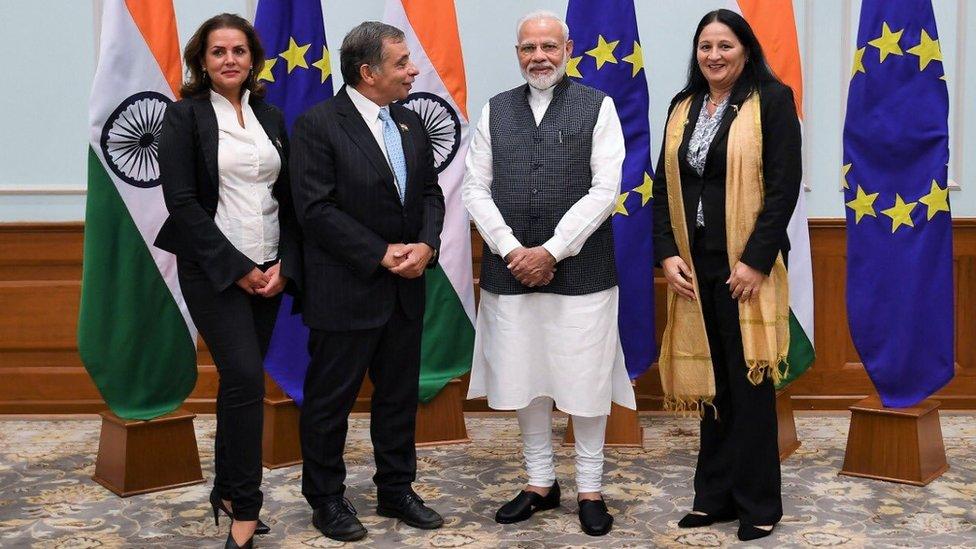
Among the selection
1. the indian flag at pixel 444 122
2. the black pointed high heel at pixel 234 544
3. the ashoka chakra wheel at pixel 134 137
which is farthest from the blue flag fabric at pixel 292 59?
the black pointed high heel at pixel 234 544

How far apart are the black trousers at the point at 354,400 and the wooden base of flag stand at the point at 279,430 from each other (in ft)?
2.17

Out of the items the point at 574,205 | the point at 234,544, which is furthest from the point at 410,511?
the point at 574,205

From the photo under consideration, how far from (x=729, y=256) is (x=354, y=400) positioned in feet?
3.71

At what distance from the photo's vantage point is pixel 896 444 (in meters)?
3.25

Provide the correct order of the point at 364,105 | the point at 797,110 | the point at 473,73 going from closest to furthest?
the point at 364,105 → the point at 797,110 → the point at 473,73

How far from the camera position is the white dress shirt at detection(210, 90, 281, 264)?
2.60m

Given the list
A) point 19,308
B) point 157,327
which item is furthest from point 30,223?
point 157,327

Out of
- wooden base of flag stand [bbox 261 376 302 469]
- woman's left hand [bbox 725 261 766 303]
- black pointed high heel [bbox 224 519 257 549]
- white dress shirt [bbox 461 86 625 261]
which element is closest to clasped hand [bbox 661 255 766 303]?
woman's left hand [bbox 725 261 766 303]

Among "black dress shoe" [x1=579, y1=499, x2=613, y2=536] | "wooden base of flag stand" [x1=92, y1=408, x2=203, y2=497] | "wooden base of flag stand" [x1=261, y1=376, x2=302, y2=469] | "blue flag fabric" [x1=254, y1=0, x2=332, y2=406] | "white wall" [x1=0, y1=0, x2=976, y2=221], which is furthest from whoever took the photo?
→ "white wall" [x1=0, y1=0, x2=976, y2=221]

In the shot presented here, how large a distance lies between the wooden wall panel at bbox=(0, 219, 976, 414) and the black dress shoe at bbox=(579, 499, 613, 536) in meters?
1.44

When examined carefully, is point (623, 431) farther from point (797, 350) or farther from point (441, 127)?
point (441, 127)

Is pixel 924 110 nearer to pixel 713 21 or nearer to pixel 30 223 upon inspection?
pixel 713 21

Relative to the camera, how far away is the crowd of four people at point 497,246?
260 cm

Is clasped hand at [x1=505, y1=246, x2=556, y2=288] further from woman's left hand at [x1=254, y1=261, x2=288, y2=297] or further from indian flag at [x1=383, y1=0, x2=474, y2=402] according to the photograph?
indian flag at [x1=383, y1=0, x2=474, y2=402]
